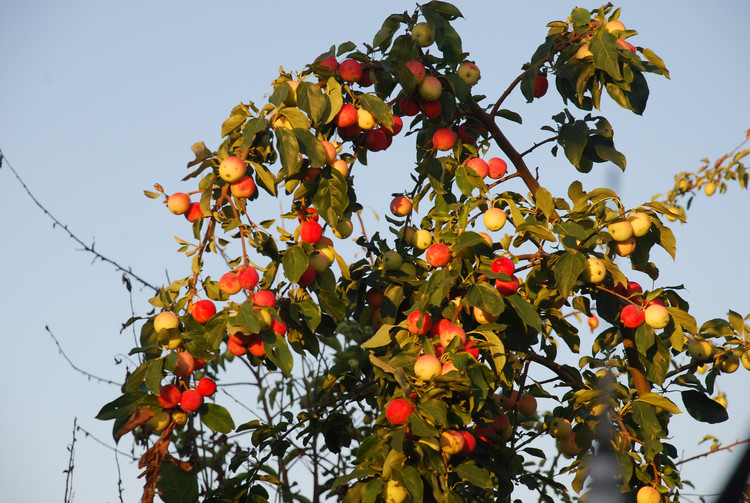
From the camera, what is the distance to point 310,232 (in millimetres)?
2168

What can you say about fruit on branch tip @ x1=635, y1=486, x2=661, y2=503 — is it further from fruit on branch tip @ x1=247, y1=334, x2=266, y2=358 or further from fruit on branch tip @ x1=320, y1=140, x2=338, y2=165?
fruit on branch tip @ x1=320, y1=140, x2=338, y2=165

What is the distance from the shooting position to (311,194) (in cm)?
216

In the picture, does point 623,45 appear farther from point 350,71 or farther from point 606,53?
point 350,71

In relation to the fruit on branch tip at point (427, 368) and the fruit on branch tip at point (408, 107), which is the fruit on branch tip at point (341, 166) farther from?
the fruit on branch tip at point (427, 368)

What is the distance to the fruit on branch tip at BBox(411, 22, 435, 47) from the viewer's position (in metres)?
2.47

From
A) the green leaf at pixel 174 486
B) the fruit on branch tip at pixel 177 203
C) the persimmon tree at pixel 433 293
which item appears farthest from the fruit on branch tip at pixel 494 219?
the green leaf at pixel 174 486

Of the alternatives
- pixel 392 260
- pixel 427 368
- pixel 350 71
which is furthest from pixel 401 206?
pixel 427 368

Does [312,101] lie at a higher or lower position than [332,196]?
higher

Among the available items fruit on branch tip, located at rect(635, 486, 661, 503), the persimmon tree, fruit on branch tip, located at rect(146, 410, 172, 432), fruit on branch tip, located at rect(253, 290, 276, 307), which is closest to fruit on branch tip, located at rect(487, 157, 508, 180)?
the persimmon tree

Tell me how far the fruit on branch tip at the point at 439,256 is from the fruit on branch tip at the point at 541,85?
2.70ft

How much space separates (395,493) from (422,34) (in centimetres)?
152

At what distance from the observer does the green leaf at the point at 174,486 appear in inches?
71.2

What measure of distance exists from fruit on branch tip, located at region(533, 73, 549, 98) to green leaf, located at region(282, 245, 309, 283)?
1206 millimetres

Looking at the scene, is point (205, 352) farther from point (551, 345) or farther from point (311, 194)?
point (551, 345)
